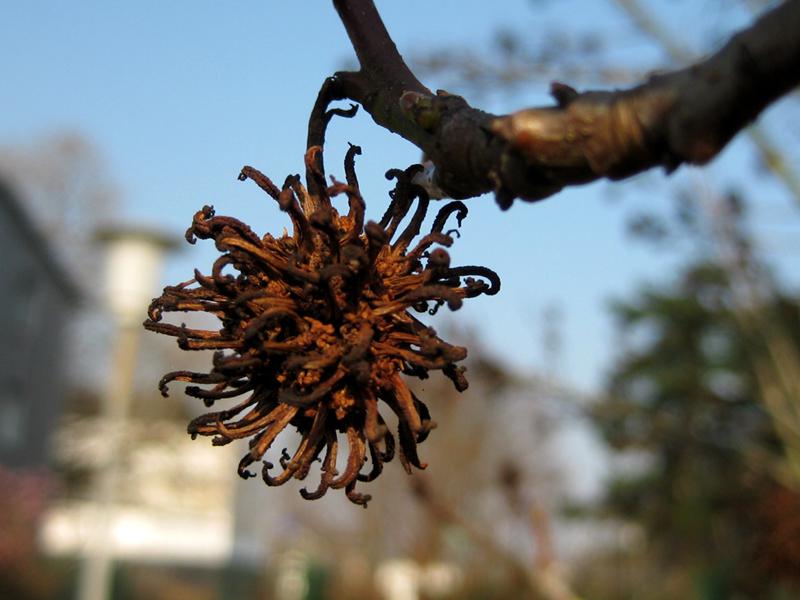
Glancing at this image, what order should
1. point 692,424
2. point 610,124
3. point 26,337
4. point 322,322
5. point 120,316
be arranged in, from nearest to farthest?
point 610,124 < point 322,322 < point 120,316 < point 692,424 < point 26,337

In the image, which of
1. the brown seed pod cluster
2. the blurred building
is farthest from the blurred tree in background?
the blurred building

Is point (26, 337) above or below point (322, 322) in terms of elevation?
above

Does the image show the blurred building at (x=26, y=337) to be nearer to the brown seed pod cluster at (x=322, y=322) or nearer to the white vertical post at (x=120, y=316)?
the white vertical post at (x=120, y=316)

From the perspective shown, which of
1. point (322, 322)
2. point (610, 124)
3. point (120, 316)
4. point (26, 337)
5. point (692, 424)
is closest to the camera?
point (610, 124)

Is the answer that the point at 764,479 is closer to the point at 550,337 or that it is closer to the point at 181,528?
the point at 550,337

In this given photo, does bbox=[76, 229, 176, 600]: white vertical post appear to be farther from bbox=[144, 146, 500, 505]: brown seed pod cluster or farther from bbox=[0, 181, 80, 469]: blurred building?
bbox=[0, 181, 80, 469]: blurred building

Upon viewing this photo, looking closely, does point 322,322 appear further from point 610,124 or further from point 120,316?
point 120,316

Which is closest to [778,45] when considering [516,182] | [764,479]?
[516,182]

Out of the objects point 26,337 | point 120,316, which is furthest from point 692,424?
point 26,337
